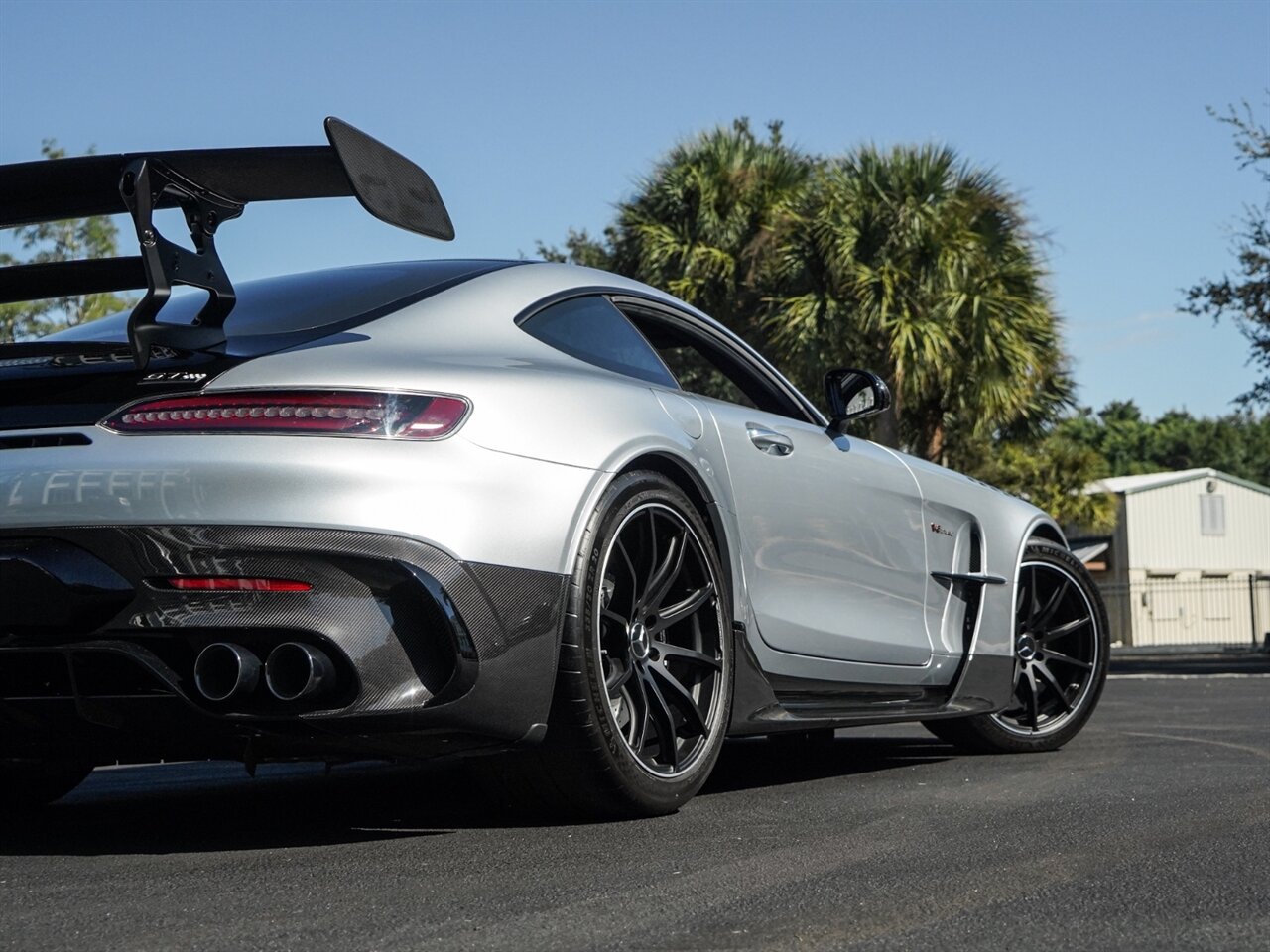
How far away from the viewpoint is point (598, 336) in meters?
4.21

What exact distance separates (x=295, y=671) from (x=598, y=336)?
1387 millimetres

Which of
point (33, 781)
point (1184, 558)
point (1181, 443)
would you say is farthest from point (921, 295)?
point (1181, 443)

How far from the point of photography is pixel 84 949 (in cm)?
248

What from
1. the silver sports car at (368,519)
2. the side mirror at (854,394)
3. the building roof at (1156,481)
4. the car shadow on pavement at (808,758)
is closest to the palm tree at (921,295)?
the car shadow on pavement at (808,758)

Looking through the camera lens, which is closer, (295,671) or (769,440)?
(295,671)

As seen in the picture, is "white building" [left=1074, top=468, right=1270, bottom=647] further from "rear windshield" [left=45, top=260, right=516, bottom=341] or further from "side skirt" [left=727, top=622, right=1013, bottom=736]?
"rear windshield" [left=45, top=260, right=516, bottom=341]

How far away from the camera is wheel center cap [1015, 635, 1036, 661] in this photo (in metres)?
5.93

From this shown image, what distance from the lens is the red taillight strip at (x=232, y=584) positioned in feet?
10.5

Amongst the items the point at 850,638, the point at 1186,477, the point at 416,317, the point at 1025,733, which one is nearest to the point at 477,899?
the point at 416,317

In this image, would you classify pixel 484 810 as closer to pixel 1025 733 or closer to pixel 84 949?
pixel 84 949

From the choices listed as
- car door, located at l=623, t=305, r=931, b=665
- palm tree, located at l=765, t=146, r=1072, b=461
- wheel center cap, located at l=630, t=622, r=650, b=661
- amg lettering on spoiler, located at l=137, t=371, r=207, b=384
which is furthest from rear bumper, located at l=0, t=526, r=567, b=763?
palm tree, located at l=765, t=146, r=1072, b=461

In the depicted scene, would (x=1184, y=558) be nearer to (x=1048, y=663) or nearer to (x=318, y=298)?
(x=1048, y=663)

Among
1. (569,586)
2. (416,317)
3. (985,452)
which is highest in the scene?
(985,452)

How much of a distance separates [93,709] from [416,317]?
3.67 ft
